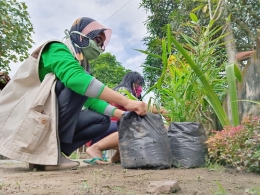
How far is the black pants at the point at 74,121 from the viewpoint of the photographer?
7.39 ft

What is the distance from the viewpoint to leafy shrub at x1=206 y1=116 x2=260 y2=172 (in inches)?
79.0

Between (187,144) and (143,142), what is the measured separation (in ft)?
1.17

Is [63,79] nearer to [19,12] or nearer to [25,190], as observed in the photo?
[25,190]

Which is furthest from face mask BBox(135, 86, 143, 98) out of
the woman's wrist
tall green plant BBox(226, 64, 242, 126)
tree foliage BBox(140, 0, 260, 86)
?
tree foliage BBox(140, 0, 260, 86)

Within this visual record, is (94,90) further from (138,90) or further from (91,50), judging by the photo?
(138,90)

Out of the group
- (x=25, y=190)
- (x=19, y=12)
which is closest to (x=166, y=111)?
(x=25, y=190)

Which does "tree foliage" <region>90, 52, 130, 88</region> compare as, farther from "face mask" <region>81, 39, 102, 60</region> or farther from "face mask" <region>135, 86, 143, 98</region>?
"face mask" <region>81, 39, 102, 60</region>

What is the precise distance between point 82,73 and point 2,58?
15.3 ft

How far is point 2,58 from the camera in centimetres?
623

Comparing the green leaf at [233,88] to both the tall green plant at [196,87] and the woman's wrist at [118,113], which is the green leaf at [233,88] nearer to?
the tall green plant at [196,87]

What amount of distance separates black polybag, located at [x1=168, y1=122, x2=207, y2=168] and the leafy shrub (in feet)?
0.43

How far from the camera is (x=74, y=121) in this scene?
2.35 metres

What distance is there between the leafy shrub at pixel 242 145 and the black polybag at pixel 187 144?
0.43 feet

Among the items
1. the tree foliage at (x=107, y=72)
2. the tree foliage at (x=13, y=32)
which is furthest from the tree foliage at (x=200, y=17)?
the tree foliage at (x=107, y=72)
